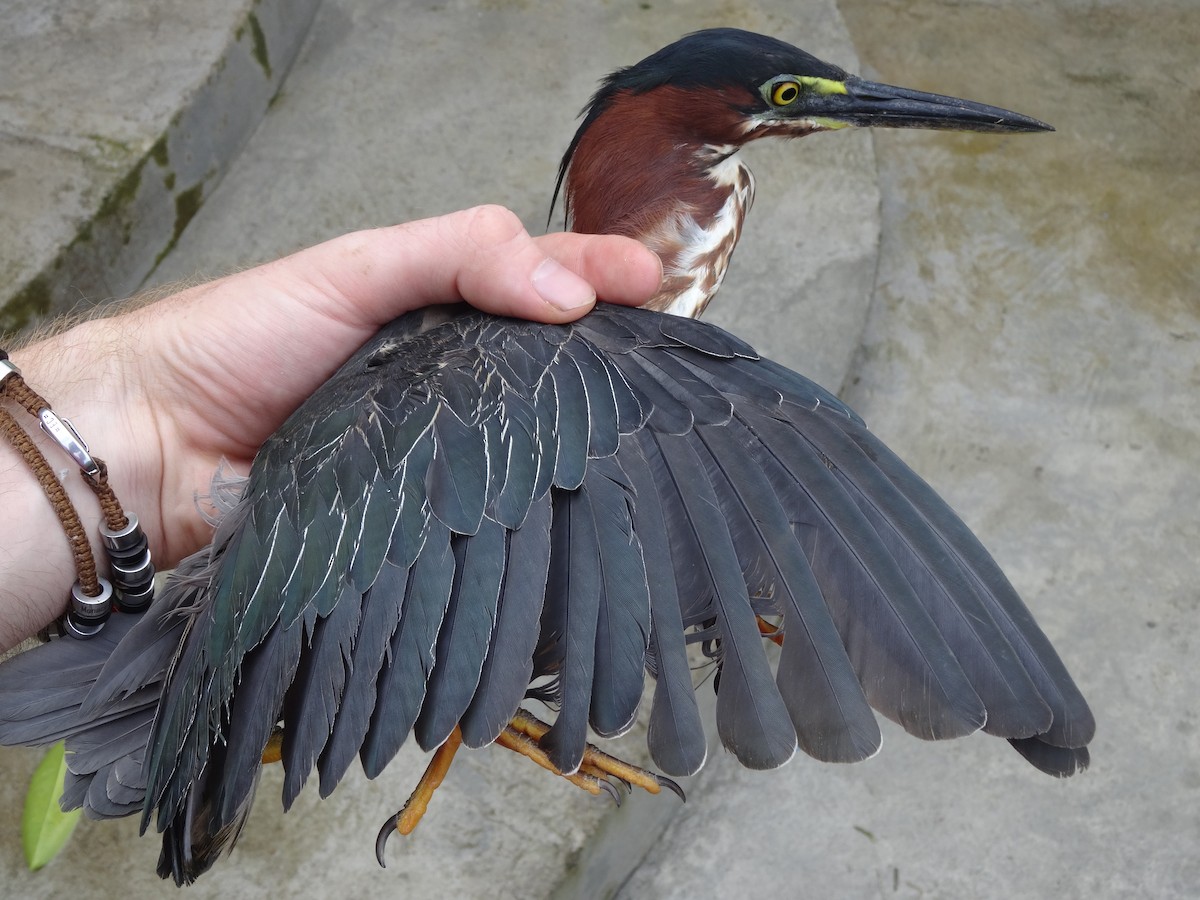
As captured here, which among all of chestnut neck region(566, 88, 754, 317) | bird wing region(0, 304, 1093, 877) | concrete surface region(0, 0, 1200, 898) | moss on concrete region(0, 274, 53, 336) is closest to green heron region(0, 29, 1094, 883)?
bird wing region(0, 304, 1093, 877)

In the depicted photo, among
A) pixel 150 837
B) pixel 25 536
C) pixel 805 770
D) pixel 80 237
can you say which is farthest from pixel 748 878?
pixel 80 237

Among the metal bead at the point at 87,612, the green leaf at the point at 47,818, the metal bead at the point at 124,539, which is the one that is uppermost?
the metal bead at the point at 124,539

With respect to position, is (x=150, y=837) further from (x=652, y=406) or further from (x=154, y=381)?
(x=652, y=406)

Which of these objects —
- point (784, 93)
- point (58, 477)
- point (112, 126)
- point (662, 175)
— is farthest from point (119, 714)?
point (112, 126)

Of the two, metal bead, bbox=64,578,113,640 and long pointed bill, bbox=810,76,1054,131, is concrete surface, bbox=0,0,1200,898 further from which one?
long pointed bill, bbox=810,76,1054,131

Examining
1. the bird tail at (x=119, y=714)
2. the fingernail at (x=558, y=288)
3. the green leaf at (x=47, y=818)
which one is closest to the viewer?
the bird tail at (x=119, y=714)

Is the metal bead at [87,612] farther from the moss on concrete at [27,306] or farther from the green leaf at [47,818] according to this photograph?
the moss on concrete at [27,306]

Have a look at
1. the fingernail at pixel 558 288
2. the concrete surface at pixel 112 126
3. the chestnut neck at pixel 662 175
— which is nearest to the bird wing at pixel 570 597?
the fingernail at pixel 558 288

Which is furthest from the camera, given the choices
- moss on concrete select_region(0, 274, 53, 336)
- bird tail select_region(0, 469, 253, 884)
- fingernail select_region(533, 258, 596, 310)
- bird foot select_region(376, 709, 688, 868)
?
moss on concrete select_region(0, 274, 53, 336)
